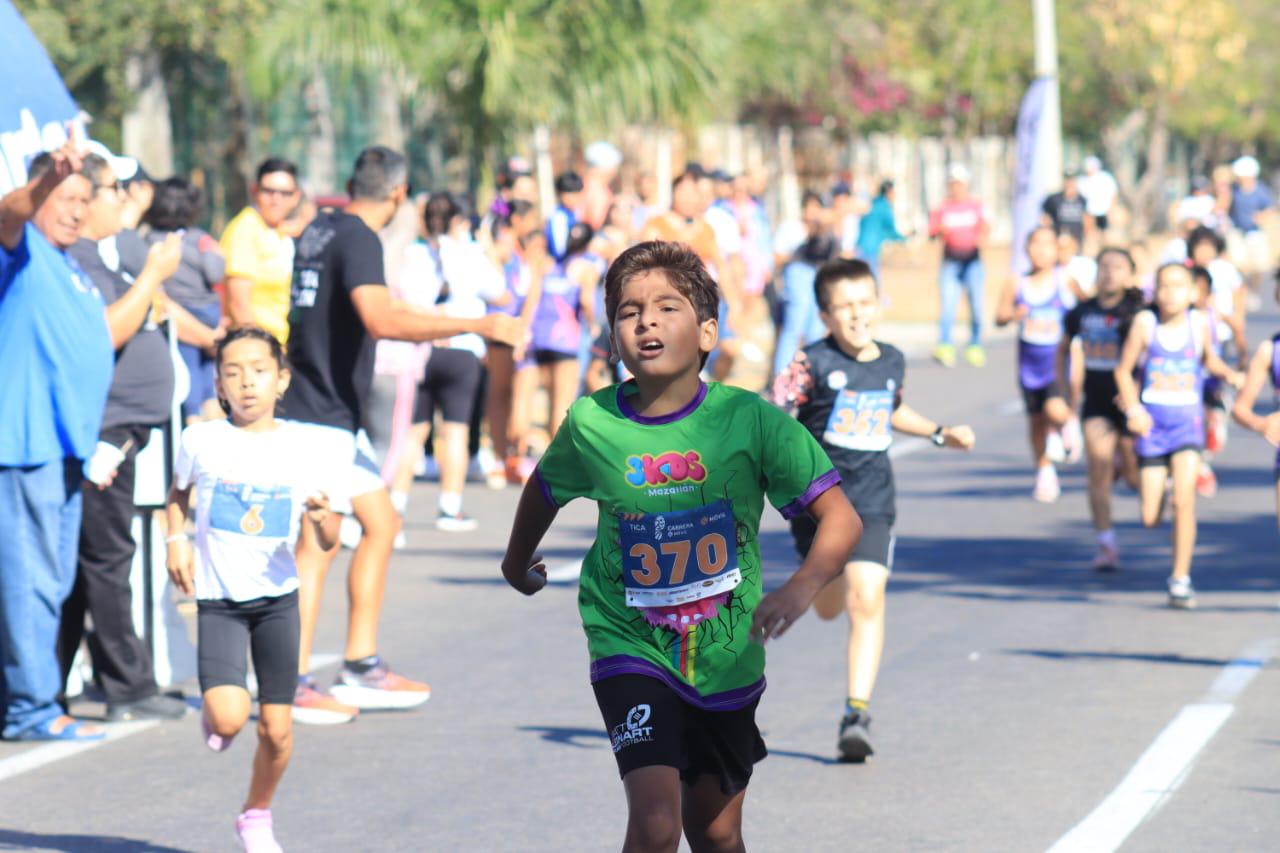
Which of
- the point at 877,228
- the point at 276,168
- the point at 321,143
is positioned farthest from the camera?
the point at 321,143

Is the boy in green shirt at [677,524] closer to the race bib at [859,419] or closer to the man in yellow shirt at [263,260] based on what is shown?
the race bib at [859,419]

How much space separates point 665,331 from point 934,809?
2.59 m

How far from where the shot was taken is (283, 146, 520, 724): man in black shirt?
8.15 metres

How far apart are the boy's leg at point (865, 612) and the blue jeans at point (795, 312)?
11.0m

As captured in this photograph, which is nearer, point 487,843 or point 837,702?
point 487,843

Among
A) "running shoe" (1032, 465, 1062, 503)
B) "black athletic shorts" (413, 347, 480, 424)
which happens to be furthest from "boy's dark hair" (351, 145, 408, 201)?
"running shoe" (1032, 465, 1062, 503)

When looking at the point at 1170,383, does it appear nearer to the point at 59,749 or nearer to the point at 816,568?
the point at 59,749

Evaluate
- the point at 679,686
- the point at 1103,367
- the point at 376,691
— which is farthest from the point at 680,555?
the point at 1103,367

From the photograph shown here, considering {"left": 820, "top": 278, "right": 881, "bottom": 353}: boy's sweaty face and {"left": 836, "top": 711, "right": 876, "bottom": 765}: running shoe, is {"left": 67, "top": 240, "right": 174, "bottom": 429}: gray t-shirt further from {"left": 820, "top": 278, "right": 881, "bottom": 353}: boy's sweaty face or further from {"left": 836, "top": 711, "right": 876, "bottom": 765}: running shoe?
{"left": 836, "top": 711, "right": 876, "bottom": 765}: running shoe

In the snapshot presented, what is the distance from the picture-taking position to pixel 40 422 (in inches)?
310

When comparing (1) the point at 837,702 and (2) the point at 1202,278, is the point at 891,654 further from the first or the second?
(2) the point at 1202,278

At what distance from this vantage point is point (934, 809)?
22.6 ft

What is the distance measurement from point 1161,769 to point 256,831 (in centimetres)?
292

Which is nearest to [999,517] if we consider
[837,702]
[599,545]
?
[837,702]
